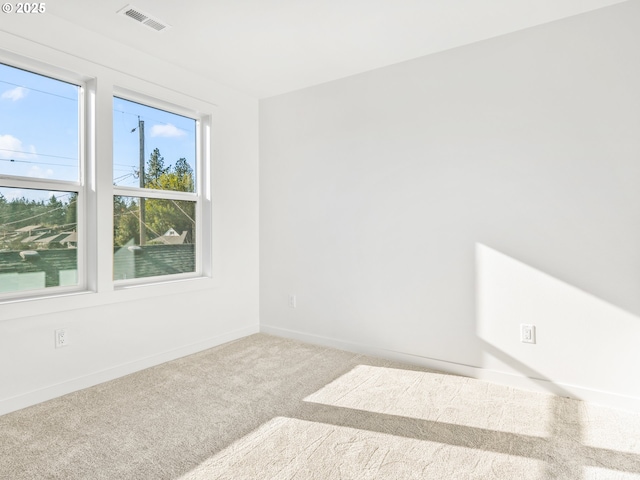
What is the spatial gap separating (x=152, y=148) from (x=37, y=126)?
2.72ft

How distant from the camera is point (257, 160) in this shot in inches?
161

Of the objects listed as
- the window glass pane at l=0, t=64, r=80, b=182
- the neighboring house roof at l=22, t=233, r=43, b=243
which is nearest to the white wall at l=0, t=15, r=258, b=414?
the window glass pane at l=0, t=64, r=80, b=182

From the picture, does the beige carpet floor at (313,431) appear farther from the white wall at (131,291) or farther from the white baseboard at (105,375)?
the white wall at (131,291)

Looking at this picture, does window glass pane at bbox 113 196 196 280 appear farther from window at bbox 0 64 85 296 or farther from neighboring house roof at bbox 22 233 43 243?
neighboring house roof at bbox 22 233 43 243

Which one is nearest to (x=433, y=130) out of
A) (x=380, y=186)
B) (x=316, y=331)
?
(x=380, y=186)

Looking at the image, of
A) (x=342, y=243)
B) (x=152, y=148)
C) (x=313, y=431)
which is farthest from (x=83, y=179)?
(x=313, y=431)

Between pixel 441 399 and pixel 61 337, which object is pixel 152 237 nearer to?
pixel 61 337

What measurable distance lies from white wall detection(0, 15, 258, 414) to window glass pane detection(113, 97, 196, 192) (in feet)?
0.62

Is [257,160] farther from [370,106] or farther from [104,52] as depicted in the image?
[104,52]

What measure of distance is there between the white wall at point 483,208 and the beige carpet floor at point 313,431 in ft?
1.06

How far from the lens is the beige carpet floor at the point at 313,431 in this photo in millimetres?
1800

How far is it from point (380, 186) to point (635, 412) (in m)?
2.25

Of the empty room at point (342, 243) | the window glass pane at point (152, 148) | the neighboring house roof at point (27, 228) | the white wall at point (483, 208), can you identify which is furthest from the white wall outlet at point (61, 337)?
the white wall at point (483, 208)

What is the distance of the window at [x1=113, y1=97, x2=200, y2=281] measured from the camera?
303cm
